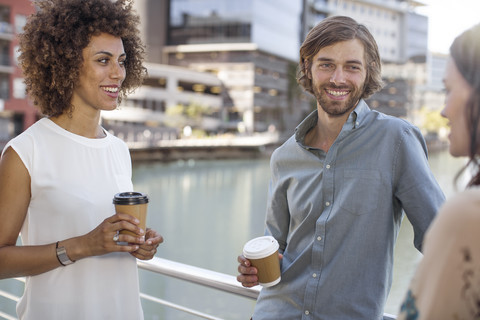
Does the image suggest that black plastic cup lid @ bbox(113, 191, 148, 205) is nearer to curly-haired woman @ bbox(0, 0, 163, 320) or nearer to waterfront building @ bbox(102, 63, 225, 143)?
curly-haired woman @ bbox(0, 0, 163, 320)

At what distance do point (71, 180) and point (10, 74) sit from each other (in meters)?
26.6

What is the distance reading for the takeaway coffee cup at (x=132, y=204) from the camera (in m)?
1.34

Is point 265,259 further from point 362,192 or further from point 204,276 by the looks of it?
point 204,276

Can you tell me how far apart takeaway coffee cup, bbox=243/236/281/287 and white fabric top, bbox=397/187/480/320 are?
733 millimetres

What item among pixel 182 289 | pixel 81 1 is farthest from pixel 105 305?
pixel 182 289

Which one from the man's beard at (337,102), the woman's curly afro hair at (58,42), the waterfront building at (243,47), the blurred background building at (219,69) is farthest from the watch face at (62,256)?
the waterfront building at (243,47)

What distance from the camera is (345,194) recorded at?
4.36ft

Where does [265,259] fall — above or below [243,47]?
below

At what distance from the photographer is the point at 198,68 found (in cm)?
4959

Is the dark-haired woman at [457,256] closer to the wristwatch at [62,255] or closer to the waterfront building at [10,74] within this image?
the wristwatch at [62,255]

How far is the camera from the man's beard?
57.4 inches

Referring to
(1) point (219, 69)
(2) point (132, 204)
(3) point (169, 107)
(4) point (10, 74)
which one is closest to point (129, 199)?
(2) point (132, 204)

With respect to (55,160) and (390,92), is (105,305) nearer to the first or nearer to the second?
(55,160)

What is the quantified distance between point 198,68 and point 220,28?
174 inches
